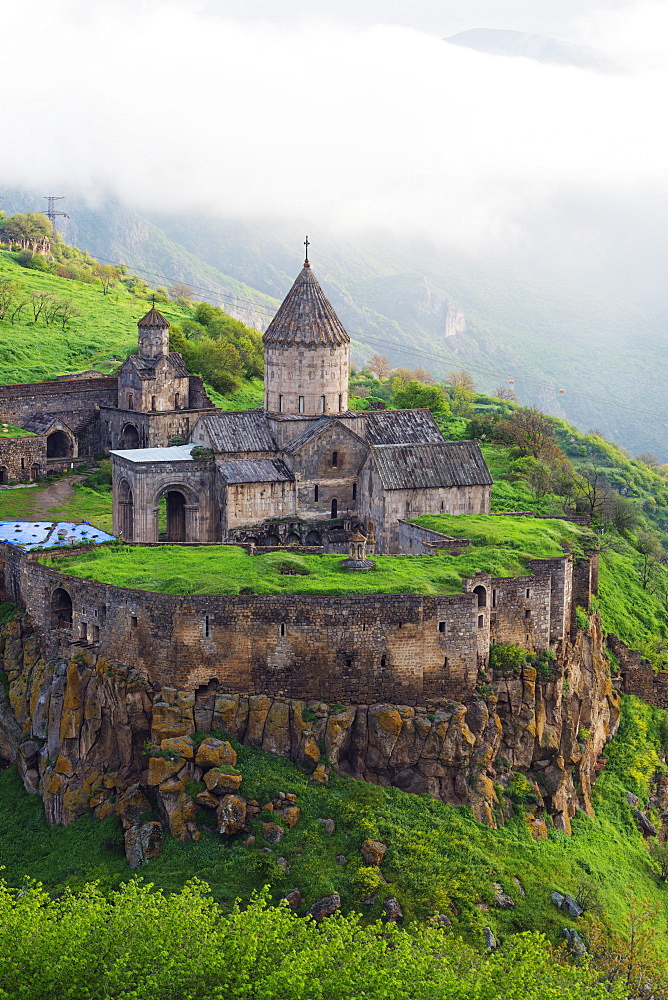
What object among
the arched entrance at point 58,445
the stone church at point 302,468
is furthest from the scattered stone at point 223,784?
the arched entrance at point 58,445

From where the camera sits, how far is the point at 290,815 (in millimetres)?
31797

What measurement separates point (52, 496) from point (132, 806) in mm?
23541

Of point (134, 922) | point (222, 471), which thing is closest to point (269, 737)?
point (134, 922)

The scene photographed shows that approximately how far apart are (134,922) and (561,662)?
54.9 feet

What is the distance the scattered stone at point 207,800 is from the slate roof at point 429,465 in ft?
47.7

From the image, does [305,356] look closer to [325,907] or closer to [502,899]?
[502,899]

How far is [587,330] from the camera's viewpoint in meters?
184

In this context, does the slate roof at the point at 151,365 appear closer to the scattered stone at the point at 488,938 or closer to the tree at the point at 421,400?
the tree at the point at 421,400

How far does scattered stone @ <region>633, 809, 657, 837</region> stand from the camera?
125 feet

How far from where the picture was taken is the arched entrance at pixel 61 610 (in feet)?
118

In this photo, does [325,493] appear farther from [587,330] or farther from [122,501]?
[587,330]

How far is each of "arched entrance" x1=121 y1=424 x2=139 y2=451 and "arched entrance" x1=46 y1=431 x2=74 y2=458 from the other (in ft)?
8.91

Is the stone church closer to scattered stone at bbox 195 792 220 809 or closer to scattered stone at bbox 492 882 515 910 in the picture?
scattered stone at bbox 195 792 220 809

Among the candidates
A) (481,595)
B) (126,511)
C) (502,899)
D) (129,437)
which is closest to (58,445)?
(129,437)
